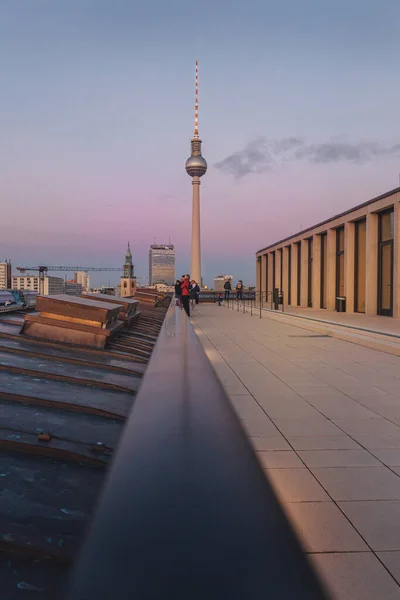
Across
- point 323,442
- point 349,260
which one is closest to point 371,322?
point 349,260

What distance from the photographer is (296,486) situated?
10.6ft

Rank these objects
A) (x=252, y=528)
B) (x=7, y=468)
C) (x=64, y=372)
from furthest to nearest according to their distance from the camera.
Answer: (x=64, y=372), (x=7, y=468), (x=252, y=528)

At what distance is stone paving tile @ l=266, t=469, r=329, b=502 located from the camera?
9.95 feet

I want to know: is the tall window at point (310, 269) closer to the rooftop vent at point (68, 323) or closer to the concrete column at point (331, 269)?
the concrete column at point (331, 269)

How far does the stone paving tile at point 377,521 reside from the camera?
250cm

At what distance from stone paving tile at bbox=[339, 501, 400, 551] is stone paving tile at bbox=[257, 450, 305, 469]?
0.69 m

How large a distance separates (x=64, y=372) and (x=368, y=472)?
4083mm

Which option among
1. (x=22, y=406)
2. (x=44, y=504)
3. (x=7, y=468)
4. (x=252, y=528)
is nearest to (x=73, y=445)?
(x=7, y=468)

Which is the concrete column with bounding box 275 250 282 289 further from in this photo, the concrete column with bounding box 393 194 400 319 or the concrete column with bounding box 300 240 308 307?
the concrete column with bounding box 393 194 400 319

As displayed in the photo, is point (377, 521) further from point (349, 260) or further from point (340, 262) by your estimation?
point (340, 262)

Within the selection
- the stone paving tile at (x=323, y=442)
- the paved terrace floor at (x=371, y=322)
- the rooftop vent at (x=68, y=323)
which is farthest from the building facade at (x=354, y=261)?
the stone paving tile at (x=323, y=442)

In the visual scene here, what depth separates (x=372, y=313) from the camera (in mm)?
20953

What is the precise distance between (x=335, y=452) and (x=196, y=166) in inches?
4204

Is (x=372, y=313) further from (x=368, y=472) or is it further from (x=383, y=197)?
(x=368, y=472)
